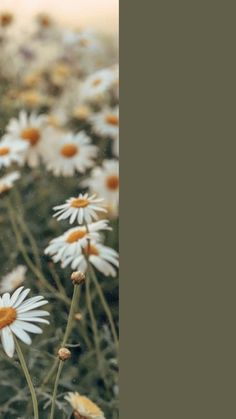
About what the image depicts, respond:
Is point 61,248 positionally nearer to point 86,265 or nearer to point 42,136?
point 86,265

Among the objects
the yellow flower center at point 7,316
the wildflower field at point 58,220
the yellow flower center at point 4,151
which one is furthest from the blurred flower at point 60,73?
the yellow flower center at point 7,316

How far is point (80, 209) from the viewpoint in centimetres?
105

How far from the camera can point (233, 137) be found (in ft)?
3.45

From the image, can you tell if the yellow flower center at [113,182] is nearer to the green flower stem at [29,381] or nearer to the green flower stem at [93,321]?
the green flower stem at [93,321]

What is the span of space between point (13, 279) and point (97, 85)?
0.88 ft

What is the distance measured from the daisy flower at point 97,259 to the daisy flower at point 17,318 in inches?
3.0

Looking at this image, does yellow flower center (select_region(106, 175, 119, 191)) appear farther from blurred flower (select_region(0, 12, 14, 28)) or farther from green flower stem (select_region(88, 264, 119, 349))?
blurred flower (select_region(0, 12, 14, 28))

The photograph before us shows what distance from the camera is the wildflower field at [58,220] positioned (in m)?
1.03

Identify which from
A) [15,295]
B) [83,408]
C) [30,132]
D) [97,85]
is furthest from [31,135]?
[83,408]

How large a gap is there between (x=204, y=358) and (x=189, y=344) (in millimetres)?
25

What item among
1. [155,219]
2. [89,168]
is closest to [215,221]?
[155,219]

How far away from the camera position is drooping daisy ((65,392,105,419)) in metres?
1.03

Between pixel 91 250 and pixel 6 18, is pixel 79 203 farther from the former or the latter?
pixel 6 18

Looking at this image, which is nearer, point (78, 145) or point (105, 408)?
point (105, 408)
